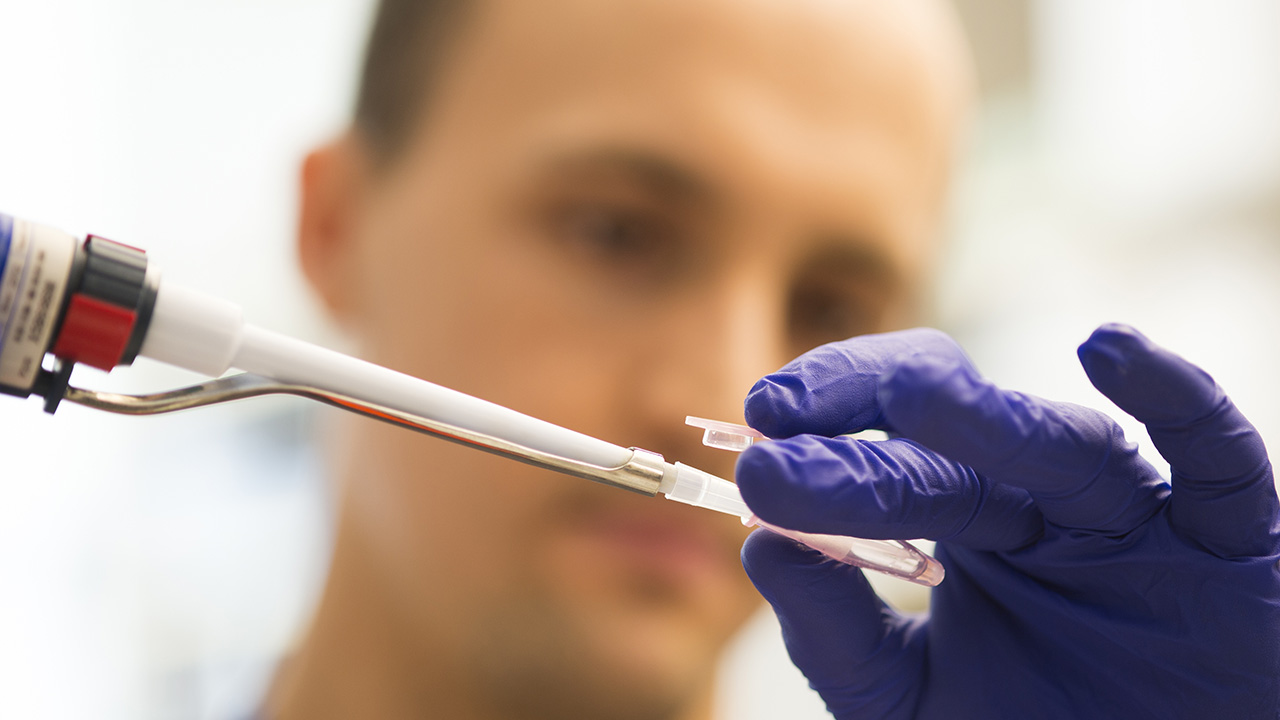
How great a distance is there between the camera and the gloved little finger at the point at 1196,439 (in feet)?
1.44

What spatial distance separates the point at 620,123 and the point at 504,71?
15cm

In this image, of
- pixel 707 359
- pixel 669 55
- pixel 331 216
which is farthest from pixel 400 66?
pixel 707 359

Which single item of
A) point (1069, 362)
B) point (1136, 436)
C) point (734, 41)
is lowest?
point (1136, 436)

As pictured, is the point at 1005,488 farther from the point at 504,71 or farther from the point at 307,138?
the point at 307,138

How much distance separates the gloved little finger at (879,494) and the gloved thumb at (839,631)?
73 mm

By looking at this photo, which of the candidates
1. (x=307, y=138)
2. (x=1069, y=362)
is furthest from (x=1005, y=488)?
(x=1069, y=362)

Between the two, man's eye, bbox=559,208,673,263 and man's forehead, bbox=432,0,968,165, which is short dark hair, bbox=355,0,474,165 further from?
man's eye, bbox=559,208,673,263

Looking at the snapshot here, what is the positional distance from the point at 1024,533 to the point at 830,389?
17cm

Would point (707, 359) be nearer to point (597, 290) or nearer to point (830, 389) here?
point (597, 290)

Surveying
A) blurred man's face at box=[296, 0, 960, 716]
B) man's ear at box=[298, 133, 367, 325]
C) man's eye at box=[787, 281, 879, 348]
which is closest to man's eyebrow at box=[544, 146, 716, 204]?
blurred man's face at box=[296, 0, 960, 716]

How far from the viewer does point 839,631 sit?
1.83 feet

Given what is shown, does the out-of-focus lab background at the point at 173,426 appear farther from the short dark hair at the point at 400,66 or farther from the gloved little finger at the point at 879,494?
the gloved little finger at the point at 879,494

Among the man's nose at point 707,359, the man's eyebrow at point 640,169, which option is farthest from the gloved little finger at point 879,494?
the man's eyebrow at point 640,169

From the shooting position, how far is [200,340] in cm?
43
